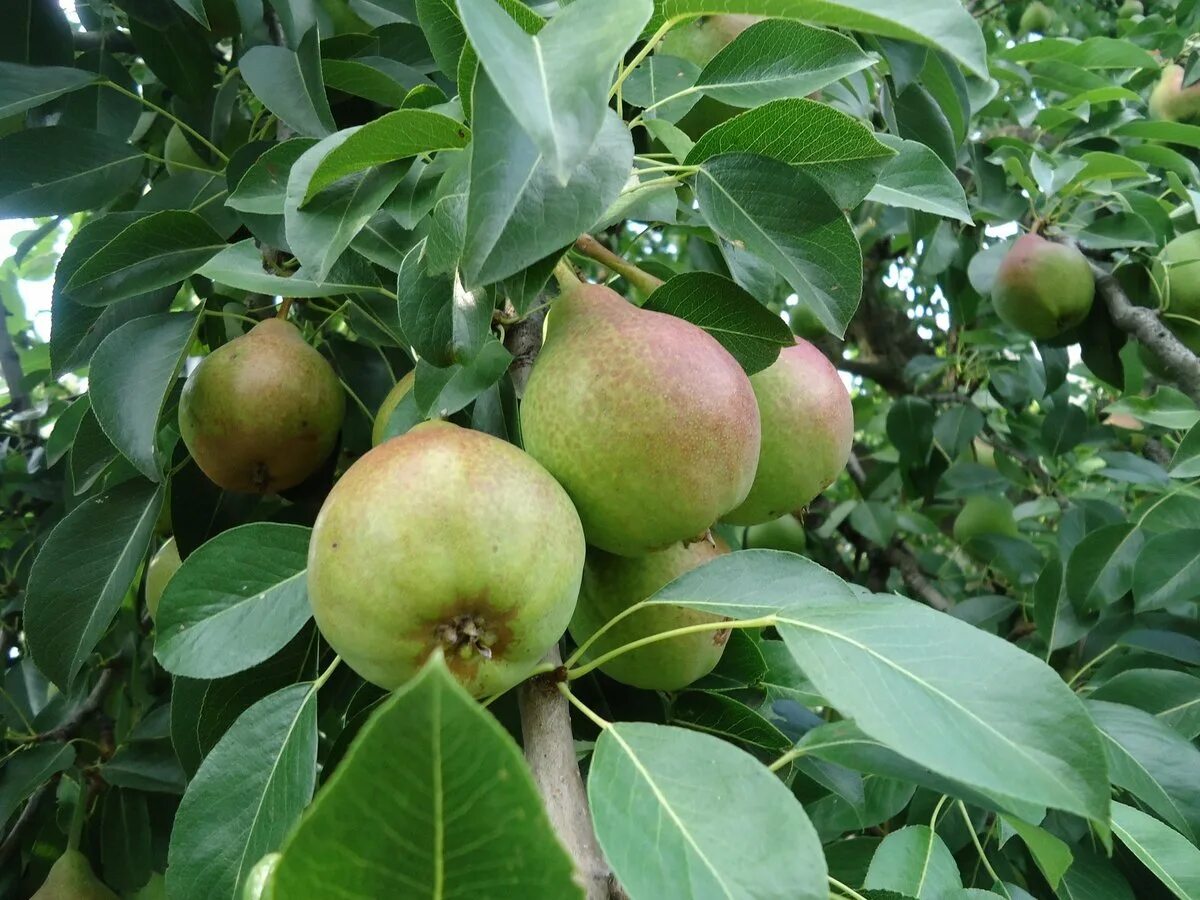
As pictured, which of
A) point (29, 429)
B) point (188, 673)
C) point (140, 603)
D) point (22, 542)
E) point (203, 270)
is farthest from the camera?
point (29, 429)

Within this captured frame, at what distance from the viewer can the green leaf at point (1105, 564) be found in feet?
5.37

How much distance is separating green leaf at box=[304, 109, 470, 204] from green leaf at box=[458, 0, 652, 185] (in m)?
0.13

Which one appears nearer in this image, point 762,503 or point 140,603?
point 762,503

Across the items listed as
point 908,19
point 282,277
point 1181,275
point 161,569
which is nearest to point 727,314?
point 908,19

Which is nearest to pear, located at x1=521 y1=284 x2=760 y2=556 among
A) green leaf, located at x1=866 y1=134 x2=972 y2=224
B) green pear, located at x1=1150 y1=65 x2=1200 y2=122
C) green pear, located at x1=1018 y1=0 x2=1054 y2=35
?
green leaf, located at x1=866 y1=134 x2=972 y2=224

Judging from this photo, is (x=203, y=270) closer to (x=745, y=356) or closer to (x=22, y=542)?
(x=745, y=356)

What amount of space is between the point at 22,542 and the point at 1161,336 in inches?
95.6

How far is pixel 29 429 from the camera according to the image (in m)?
2.26

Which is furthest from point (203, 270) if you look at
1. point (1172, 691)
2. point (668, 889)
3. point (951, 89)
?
point (1172, 691)

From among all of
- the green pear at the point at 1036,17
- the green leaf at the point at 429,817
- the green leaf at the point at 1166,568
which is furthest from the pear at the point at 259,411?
the green pear at the point at 1036,17

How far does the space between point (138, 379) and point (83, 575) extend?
0.25m

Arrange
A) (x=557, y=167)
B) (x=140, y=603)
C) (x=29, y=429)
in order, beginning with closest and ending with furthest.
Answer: (x=557, y=167)
(x=140, y=603)
(x=29, y=429)

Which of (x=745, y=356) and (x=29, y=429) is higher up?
(x=745, y=356)

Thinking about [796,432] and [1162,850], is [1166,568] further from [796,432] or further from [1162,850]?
[796,432]
